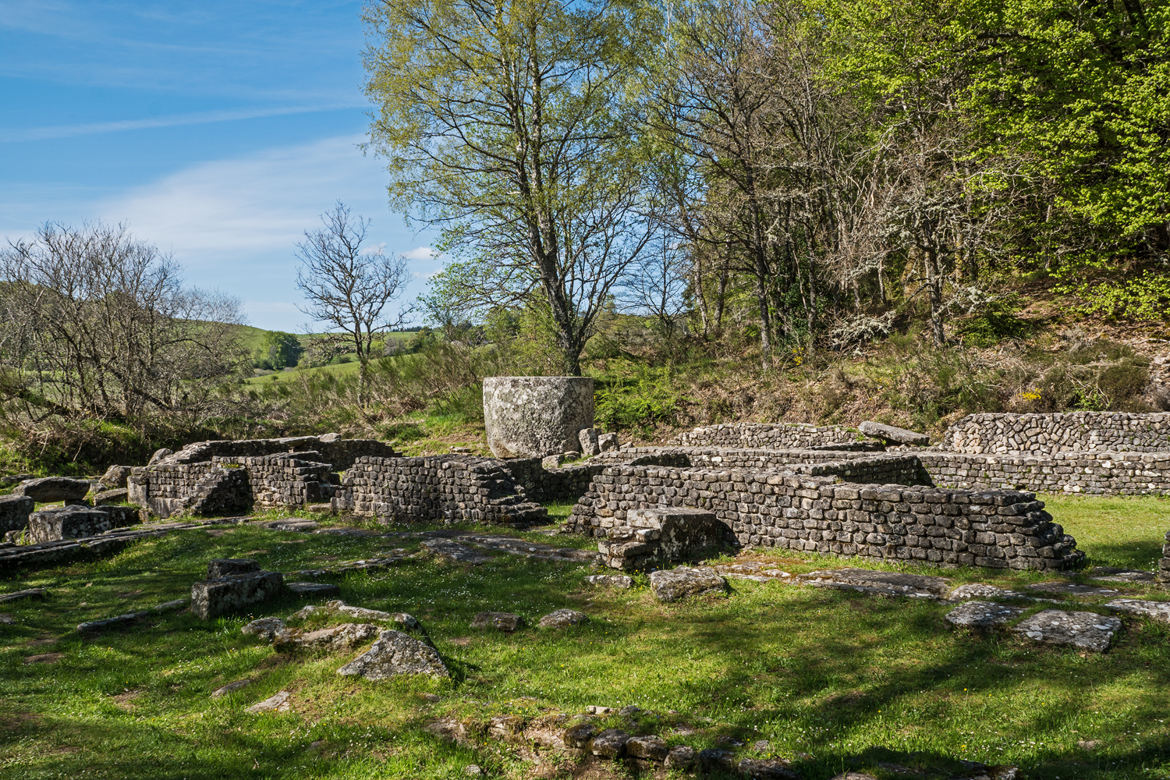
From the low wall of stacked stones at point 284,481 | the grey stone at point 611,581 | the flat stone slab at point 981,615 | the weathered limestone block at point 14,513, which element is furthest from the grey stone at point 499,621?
the weathered limestone block at point 14,513

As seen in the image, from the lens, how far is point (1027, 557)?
788 centimetres

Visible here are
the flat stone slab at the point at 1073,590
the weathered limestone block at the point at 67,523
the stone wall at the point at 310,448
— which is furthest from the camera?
the stone wall at the point at 310,448

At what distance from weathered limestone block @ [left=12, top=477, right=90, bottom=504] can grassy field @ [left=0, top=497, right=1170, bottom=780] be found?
12389 millimetres

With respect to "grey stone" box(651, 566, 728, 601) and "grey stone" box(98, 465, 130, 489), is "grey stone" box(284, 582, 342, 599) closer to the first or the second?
"grey stone" box(651, 566, 728, 601)

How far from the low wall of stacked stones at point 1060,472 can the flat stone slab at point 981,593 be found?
5871mm

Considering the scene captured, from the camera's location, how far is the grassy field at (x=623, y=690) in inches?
171

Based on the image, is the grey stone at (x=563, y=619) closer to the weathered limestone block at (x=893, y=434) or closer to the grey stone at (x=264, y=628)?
the grey stone at (x=264, y=628)

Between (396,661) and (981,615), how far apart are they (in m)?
4.90

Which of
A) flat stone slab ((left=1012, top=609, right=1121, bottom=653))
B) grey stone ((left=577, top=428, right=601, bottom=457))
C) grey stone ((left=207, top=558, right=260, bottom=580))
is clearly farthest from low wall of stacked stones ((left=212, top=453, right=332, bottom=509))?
flat stone slab ((left=1012, top=609, right=1121, bottom=653))

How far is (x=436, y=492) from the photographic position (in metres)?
13.6

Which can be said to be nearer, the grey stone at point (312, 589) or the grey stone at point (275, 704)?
the grey stone at point (275, 704)

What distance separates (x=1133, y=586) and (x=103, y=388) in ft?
93.4

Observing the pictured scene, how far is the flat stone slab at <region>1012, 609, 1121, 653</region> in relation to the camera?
5566mm

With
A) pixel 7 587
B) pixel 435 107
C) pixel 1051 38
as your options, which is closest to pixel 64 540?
pixel 7 587
